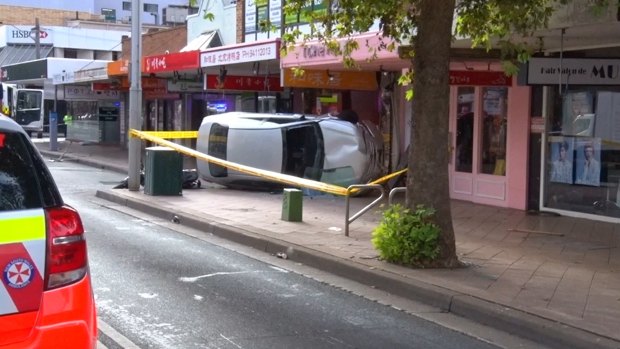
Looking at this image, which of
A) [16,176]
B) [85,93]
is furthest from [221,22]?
[16,176]

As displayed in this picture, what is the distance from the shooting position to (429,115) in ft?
26.7

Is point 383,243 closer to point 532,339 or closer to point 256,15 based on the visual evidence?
point 532,339

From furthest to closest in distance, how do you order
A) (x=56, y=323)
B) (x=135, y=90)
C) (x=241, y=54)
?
(x=241, y=54) < (x=135, y=90) < (x=56, y=323)

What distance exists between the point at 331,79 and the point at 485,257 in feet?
27.7

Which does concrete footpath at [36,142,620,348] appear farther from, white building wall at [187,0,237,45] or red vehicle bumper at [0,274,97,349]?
white building wall at [187,0,237,45]

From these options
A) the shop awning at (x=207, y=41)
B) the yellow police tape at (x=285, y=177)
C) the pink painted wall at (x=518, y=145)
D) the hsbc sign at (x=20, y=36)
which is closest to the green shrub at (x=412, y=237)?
the yellow police tape at (x=285, y=177)

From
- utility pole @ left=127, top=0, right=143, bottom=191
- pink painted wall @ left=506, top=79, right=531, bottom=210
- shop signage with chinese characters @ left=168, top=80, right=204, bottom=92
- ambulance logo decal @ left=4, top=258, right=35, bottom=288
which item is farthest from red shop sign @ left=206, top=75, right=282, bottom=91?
ambulance logo decal @ left=4, top=258, right=35, bottom=288

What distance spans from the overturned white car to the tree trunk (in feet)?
25.0

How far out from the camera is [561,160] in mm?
12781

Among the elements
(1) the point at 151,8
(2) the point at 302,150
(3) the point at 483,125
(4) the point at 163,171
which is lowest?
(4) the point at 163,171

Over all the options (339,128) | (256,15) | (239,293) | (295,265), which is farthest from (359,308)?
(256,15)

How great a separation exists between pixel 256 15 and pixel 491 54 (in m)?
11.8

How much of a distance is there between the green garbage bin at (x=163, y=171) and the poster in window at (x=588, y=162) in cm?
760

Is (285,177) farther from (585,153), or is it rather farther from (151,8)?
(151,8)
